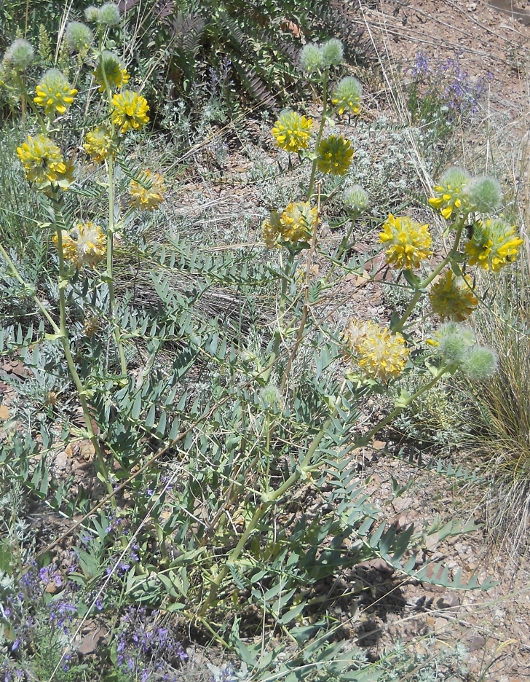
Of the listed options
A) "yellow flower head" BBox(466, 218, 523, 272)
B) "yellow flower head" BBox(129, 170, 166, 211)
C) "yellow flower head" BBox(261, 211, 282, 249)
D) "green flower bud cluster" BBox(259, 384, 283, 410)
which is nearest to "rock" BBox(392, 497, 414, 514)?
"green flower bud cluster" BBox(259, 384, 283, 410)

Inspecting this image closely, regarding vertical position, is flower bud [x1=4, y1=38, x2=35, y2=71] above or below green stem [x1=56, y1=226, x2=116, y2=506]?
above

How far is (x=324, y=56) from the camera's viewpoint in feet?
4.57

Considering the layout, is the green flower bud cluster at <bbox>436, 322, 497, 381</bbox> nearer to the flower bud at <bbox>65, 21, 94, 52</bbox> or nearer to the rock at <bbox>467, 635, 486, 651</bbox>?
the rock at <bbox>467, 635, 486, 651</bbox>

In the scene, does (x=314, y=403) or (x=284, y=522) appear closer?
(x=314, y=403)

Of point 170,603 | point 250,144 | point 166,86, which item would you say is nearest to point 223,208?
point 250,144

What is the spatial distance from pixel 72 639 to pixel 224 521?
0.48 metres

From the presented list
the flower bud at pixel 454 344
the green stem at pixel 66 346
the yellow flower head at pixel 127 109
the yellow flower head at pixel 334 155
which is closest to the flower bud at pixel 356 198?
the yellow flower head at pixel 334 155

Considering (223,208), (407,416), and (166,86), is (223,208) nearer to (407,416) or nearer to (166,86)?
(166,86)

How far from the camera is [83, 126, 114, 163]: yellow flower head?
1595 millimetres

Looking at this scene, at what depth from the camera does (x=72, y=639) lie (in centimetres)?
146

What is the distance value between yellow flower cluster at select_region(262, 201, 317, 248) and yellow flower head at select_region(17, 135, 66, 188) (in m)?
0.51

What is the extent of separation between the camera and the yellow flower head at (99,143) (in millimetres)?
1595

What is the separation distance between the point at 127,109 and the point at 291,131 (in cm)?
39

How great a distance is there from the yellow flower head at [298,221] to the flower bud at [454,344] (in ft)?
1.39
